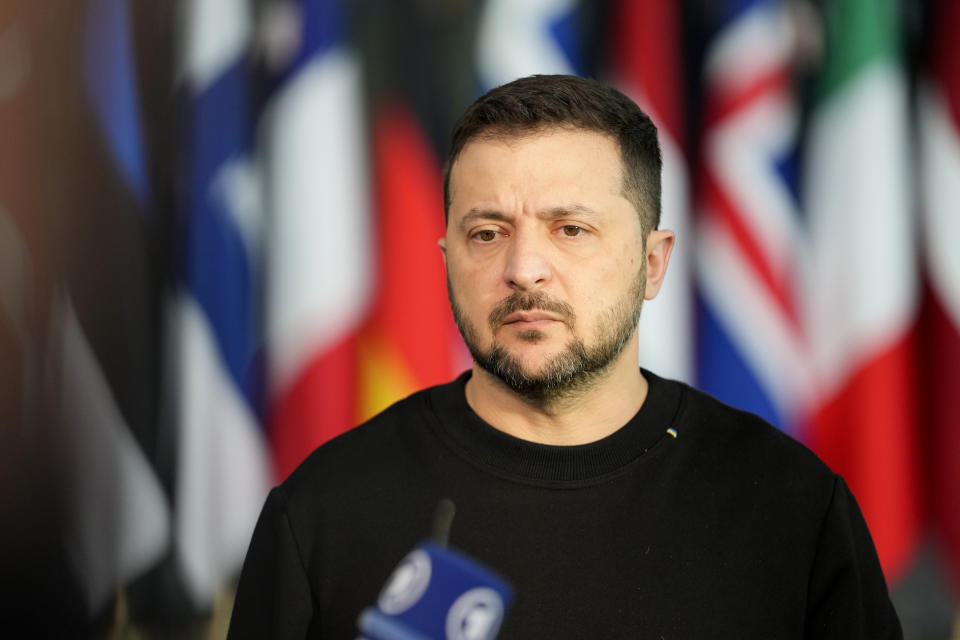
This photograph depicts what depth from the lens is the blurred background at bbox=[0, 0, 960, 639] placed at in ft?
6.03

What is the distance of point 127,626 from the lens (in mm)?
1826

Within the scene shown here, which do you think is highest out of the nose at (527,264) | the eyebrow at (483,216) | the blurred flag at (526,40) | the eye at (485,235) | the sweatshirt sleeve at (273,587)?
the blurred flag at (526,40)

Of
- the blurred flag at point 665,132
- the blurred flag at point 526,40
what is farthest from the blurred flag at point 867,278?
the blurred flag at point 526,40

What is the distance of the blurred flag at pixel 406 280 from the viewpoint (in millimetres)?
1888

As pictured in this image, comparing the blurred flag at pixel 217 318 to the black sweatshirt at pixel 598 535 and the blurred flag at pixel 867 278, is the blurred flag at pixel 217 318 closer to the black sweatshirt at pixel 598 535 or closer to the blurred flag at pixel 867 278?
the black sweatshirt at pixel 598 535

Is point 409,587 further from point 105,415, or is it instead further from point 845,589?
point 105,415

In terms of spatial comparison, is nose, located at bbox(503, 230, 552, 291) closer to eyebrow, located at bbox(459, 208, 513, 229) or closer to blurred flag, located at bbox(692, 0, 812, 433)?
eyebrow, located at bbox(459, 208, 513, 229)

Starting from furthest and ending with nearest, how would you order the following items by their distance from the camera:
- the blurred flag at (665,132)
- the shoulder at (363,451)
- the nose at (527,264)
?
the blurred flag at (665,132) → the shoulder at (363,451) → the nose at (527,264)

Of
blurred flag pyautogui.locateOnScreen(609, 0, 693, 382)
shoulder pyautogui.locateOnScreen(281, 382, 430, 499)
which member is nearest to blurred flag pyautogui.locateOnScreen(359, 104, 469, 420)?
blurred flag pyautogui.locateOnScreen(609, 0, 693, 382)

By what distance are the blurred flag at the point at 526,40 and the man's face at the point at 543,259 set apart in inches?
30.7

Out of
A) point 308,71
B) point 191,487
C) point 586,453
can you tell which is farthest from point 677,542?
point 308,71

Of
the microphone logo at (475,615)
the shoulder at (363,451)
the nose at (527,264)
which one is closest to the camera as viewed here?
the microphone logo at (475,615)

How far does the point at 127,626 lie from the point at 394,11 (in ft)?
4.07

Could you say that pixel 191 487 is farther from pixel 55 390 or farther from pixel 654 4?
pixel 654 4
